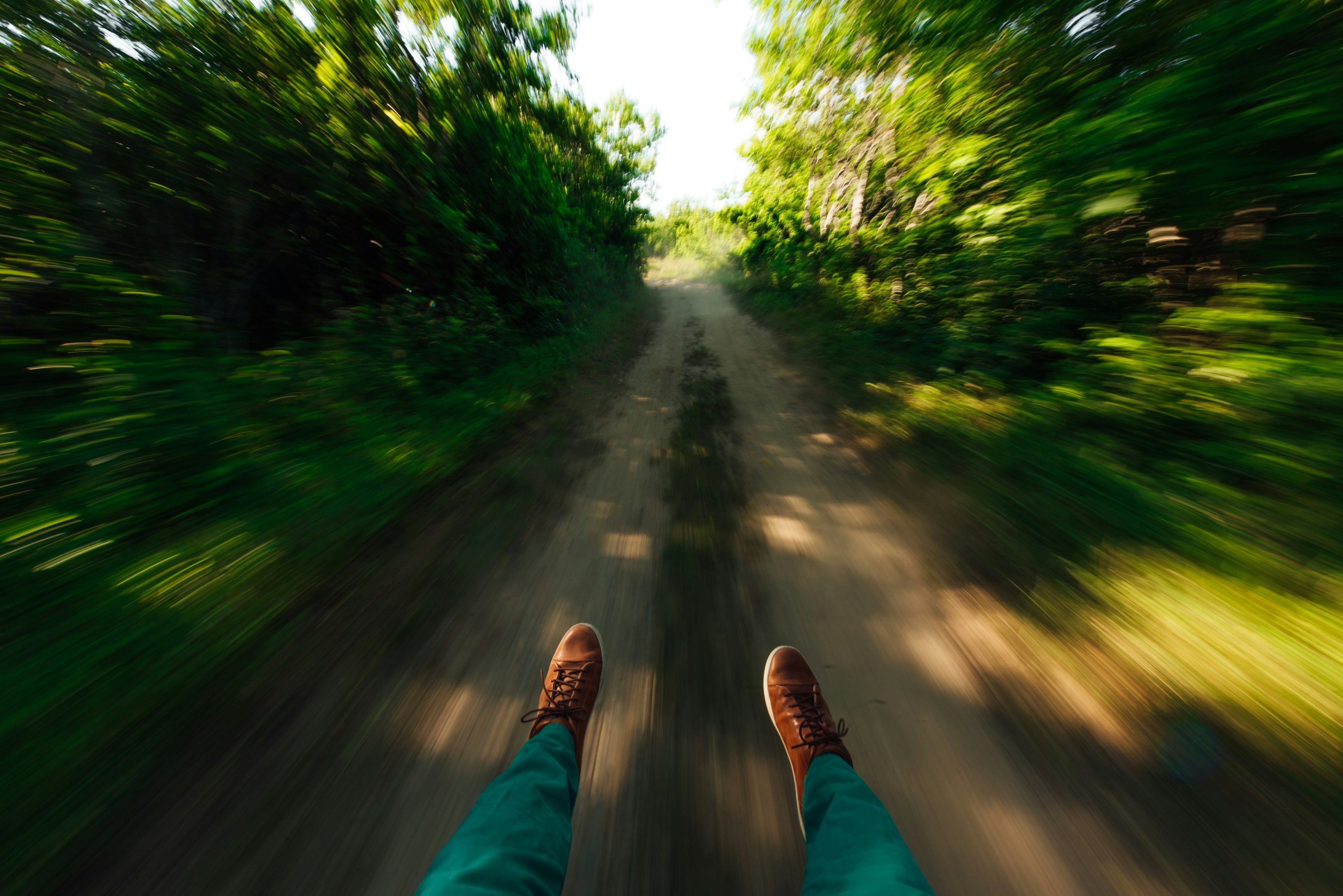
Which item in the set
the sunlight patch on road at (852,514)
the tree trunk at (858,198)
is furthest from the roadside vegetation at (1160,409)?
the tree trunk at (858,198)

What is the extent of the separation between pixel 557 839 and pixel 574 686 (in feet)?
1.85

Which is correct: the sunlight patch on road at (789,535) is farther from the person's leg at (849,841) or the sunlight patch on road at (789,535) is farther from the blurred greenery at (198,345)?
the blurred greenery at (198,345)

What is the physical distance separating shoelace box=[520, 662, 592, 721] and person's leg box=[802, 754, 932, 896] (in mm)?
1020

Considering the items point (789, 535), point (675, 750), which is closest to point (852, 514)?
point (789, 535)

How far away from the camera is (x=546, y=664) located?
2.06 m

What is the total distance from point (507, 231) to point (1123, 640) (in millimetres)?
7931

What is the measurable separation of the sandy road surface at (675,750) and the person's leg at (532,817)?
13 centimetres

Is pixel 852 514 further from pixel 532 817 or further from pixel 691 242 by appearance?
pixel 691 242

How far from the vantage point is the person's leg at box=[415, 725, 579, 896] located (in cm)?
123

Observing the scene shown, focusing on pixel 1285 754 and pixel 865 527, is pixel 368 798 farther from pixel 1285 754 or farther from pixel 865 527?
pixel 1285 754

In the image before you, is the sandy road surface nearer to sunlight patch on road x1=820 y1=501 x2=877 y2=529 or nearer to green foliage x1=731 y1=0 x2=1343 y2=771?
sunlight patch on road x1=820 y1=501 x2=877 y2=529

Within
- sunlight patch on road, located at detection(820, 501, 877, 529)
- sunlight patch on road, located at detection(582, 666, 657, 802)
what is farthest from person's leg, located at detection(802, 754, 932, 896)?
sunlight patch on road, located at detection(820, 501, 877, 529)

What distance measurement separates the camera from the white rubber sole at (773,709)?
5.14 feet

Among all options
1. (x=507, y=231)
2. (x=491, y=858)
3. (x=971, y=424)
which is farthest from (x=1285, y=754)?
(x=507, y=231)
